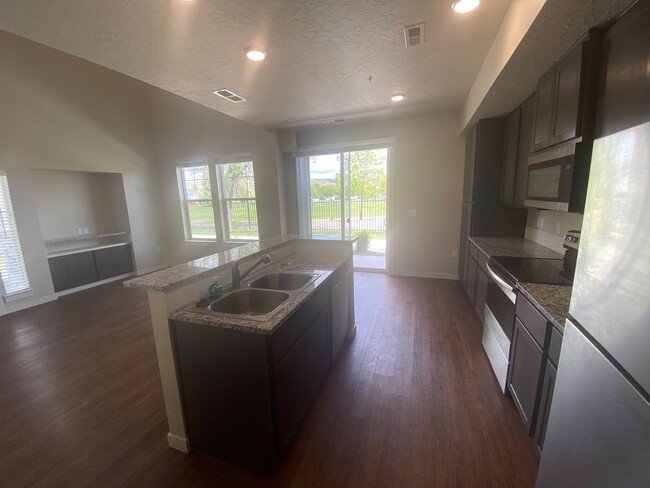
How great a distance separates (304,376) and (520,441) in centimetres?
134

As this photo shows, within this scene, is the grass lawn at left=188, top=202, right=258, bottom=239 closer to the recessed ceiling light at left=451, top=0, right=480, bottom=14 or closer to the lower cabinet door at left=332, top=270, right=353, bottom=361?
the lower cabinet door at left=332, top=270, right=353, bottom=361

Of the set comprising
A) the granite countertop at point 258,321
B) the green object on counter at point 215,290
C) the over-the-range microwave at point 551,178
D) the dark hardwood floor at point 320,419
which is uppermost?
the over-the-range microwave at point 551,178

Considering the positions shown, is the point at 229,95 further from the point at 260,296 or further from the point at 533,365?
the point at 533,365

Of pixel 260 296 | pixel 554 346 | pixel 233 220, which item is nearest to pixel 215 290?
pixel 260 296

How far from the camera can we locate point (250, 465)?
1425 mm

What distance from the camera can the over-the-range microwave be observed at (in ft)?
5.31

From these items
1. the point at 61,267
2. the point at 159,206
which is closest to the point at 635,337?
the point at 61,267

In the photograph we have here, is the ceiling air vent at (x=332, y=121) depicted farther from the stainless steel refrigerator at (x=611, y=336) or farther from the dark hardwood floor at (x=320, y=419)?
the stainless steel refrigerator at (x=611, y=336)

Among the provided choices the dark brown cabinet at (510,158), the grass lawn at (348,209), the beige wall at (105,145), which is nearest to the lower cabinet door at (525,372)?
the dark brown cabinet at (510,158)

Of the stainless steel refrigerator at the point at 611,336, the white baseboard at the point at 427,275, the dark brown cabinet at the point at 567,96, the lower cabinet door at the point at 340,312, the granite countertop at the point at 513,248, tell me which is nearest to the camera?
the stainless steel refrigerator at the point at 611,336

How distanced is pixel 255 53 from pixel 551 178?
2.44 m

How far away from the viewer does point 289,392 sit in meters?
1.46

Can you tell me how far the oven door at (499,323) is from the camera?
183 cm

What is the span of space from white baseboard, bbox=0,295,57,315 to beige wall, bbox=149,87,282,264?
2.14m
